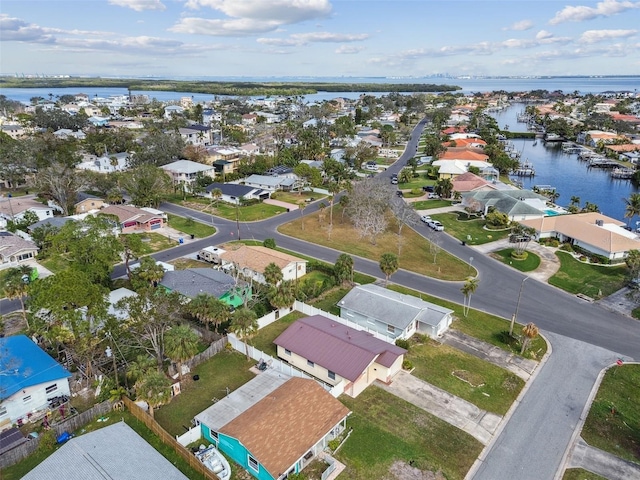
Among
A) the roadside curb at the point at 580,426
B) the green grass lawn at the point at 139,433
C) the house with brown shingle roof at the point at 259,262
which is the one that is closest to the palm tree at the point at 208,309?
the green grass lawn at the point at 139,433

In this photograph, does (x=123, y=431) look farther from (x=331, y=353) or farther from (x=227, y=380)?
(x=331, y=353)

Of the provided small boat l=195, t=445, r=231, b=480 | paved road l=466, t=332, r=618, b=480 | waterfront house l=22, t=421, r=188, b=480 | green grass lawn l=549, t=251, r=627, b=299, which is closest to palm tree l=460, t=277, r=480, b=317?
paved road l=466, t=332, r=618, b=480

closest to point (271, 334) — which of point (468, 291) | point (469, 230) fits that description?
point (468, 291)

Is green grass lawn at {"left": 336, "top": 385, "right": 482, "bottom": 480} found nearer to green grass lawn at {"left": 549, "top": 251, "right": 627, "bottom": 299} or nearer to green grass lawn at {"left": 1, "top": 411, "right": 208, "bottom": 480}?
green grass lawn at {"left": 1, "top": 411, "right": 208, "bottom": 480}

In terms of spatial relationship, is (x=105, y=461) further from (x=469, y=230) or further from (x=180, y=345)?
(x=469, y=230)

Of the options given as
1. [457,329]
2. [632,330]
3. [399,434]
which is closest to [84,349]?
[399,434]

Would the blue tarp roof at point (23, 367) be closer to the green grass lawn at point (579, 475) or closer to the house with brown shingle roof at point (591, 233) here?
the green grass lawn at point (579, 475)
